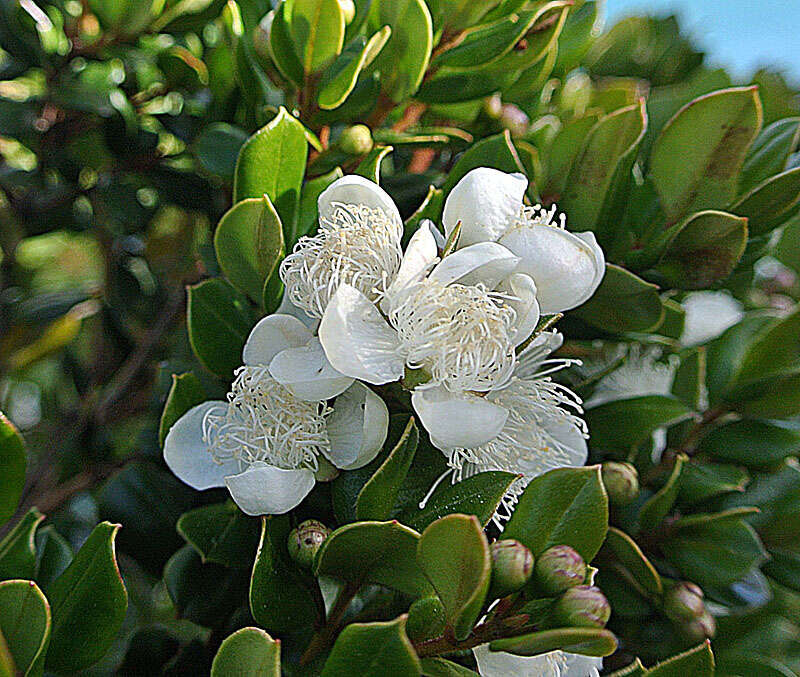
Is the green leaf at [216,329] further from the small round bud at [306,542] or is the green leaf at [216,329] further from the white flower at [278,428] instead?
the small round bud at [306,542]

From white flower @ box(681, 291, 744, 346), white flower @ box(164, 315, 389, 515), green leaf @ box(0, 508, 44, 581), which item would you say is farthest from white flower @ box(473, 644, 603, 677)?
white flower @ box(681, 291, 744, 346)

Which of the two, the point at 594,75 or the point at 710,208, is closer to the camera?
the point at 710,208

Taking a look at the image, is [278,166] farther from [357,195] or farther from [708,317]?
[708,317]

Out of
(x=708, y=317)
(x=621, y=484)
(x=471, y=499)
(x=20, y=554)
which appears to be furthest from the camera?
(x=708, y=317)

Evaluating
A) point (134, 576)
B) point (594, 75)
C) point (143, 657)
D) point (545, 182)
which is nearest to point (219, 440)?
point (143, 657)

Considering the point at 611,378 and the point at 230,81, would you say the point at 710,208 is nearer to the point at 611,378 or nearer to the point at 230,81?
the point at 611,378

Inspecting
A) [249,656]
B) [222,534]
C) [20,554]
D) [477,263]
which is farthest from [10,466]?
[477,263]

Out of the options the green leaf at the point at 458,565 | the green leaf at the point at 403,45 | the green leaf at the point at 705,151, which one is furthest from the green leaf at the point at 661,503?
the green leaf at the point at 403,45
